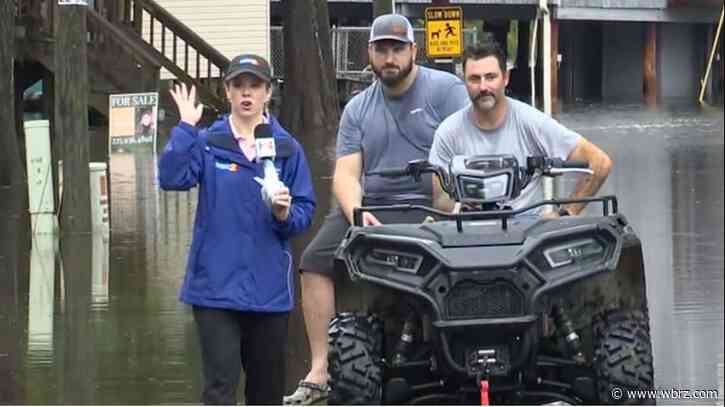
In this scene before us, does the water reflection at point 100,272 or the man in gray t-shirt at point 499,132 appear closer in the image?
the man in gray t-shirt at point 499,132

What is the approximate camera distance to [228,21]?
1544 inches

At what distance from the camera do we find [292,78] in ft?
101

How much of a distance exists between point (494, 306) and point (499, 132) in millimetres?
998

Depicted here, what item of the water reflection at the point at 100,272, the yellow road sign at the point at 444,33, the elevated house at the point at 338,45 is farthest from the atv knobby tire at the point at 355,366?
the yellow road sign at the point at 444,33

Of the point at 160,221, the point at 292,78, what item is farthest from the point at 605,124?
the point at 160,221

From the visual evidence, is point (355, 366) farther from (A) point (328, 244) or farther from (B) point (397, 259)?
(A) point (328, 244)

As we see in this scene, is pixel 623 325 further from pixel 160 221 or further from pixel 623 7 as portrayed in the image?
pixel 623 7

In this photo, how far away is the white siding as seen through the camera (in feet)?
128

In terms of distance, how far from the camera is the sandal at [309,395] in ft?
25.7

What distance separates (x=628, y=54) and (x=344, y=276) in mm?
56094

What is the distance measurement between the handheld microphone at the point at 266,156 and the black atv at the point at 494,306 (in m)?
0.36

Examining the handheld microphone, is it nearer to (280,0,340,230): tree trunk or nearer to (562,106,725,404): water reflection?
(562,106,725,404): water reflection

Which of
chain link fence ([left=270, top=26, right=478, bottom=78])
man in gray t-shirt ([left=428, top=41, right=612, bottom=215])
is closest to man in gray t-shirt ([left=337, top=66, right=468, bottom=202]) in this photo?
man in gray t-shirt ([left=428, top=41, right=612, bottom=215])

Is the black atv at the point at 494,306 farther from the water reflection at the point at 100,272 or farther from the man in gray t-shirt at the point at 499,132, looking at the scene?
the water reflection at the point at 100,272
